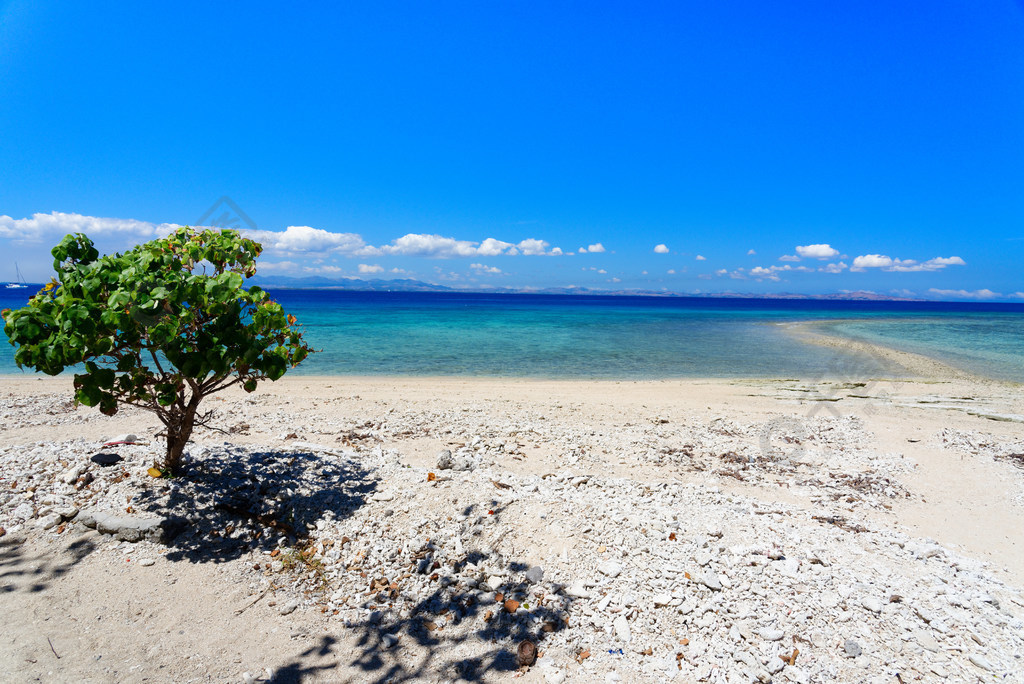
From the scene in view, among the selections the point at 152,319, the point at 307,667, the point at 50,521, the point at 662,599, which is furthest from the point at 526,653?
the point at 50,521

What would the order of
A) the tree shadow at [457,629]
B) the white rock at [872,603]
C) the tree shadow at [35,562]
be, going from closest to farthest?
the tree shadow at [457,629] < the white rock at [872,603] < the tree shadow at [35,562]

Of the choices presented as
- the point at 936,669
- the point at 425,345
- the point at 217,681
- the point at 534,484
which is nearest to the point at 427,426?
the point at 534,484

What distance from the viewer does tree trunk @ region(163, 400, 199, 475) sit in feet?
17.7

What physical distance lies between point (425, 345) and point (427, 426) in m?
20.7

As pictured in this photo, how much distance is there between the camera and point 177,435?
18.2 feet

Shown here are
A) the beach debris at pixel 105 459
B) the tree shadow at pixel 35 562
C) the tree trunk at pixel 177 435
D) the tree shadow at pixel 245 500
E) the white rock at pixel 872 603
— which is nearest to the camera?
the white rock at pixel 872 603

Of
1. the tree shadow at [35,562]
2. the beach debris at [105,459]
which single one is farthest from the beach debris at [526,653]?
the beach debris at [105,459]

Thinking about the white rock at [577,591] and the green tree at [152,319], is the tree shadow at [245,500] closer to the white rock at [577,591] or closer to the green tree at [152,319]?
the green tree at [152,319]

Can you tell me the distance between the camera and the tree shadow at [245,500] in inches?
198

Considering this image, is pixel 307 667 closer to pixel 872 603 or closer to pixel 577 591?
pixel 577 591

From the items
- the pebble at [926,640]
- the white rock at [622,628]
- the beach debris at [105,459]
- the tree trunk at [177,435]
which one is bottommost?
the white rock at [622,628]

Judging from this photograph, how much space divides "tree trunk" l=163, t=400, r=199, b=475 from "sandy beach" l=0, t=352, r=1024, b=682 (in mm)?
279

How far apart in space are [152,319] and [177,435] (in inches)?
78.3

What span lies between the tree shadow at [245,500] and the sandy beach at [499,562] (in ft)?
0.08
